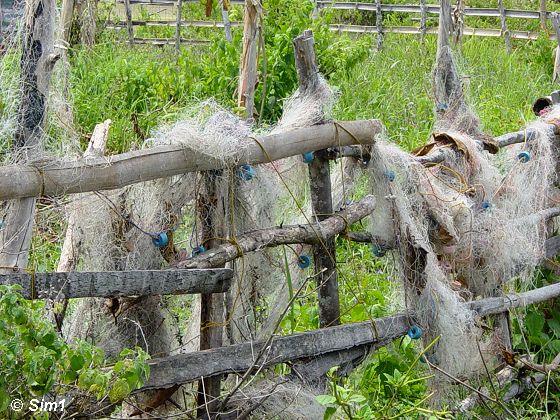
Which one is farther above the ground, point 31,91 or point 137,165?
point 31,91

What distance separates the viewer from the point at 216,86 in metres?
8.18

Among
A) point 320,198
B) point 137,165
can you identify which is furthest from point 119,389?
point 320,198

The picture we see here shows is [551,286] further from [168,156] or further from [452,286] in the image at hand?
[168,156]

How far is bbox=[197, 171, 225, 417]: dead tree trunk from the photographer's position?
12.0 ft

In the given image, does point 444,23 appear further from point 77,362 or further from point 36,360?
point 36,360

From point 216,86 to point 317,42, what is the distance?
57.1 inches

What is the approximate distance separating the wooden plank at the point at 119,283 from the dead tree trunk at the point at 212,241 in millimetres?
177

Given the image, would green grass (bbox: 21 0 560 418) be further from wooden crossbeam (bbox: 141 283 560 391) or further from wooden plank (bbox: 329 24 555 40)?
wooden plank (bbox: 329 24 555 40)

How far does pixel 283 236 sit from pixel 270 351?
1.54 feet

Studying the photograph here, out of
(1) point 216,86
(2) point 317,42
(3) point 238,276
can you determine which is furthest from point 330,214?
(2) point 317,42

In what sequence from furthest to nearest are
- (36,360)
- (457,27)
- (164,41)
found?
1. (164,41)
2. (457,27)
3. (36,360)

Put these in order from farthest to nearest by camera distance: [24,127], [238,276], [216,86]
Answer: [216,86] → [238,276] → [24,127]

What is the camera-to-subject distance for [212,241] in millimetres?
3732

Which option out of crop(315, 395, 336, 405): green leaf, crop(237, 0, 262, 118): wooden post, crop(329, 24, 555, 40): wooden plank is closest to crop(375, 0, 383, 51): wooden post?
crop(329, 24, 555, 40): wooden plank
